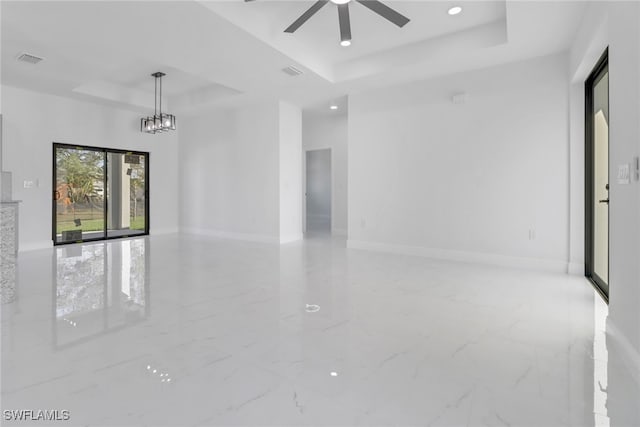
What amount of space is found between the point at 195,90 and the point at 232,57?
3018 mm

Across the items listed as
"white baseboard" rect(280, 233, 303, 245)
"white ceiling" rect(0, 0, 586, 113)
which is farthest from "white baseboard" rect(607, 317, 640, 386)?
"white baseboard" rect(280, 233, 303, 245)

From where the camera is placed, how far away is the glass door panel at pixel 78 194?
7012 millimetres

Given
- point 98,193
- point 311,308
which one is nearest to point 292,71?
point 311,308

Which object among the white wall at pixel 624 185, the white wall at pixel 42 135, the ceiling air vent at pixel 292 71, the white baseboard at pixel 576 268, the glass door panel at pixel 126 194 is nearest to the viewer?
the white wall at pixel 624 185

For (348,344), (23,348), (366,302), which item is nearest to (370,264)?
(366,302)

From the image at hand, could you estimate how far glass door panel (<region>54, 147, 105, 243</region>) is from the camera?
23.0ft

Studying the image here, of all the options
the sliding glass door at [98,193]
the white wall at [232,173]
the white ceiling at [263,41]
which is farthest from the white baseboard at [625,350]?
the sliding glass door at [98,193]

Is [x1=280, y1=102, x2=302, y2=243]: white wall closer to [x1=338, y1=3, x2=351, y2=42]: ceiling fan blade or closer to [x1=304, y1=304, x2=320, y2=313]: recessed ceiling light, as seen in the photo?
[x1=338, y1=3, x2=351, y2=42]: ceiling fan blade

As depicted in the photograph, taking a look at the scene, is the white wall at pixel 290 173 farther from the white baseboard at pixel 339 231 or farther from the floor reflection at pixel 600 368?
the floor reflection at pixel 600 368

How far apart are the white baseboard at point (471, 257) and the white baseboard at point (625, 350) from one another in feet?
7.41

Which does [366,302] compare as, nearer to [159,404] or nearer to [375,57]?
[159,404]

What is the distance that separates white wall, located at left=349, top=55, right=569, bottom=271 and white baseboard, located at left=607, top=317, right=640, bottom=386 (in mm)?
2371

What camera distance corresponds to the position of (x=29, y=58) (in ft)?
16.3

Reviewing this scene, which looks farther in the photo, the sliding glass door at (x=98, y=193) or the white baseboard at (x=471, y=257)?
the sliding glass door at (x=98, y=193)
